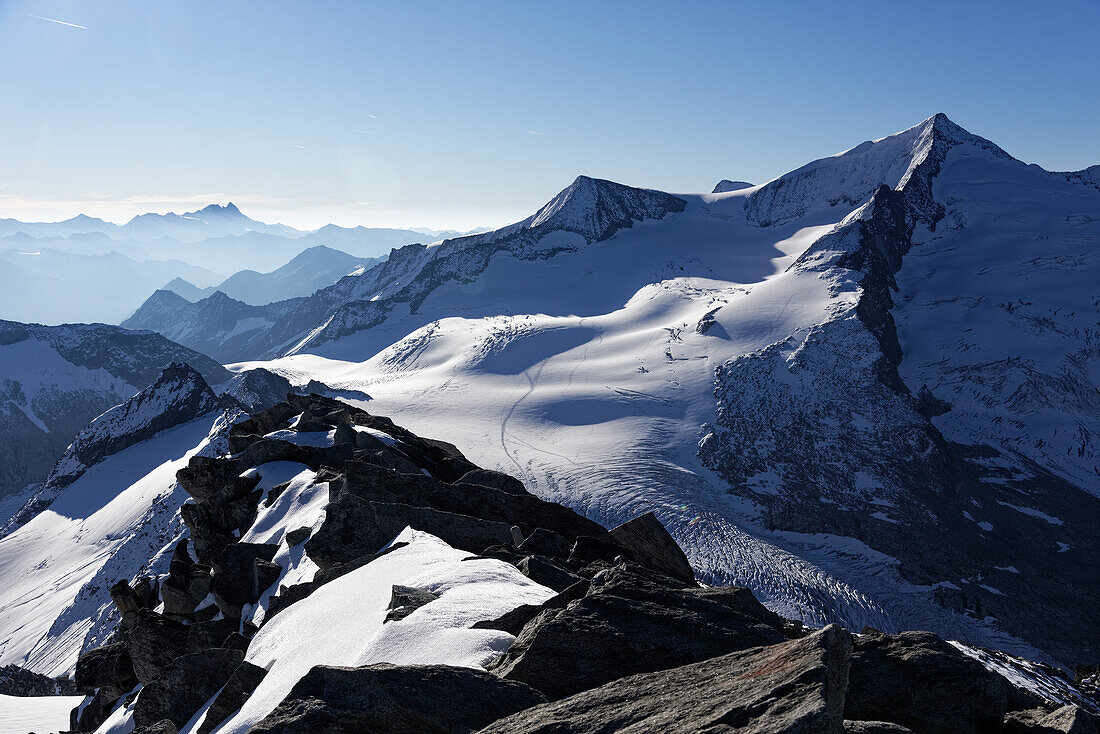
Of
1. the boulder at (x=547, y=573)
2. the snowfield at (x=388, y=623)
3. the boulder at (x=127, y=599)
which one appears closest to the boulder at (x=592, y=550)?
the boulder at (x=547, y=573)

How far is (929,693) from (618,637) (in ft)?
14.7

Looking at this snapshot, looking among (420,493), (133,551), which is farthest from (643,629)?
(133,551)

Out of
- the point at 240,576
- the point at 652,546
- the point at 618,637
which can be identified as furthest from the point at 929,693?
the point at 240,576

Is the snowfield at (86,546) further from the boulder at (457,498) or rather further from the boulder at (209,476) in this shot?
the boulder at (457,498)

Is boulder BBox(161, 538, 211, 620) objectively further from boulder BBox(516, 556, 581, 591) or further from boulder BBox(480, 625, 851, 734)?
boulder BBox(480, 625, 851, 734)

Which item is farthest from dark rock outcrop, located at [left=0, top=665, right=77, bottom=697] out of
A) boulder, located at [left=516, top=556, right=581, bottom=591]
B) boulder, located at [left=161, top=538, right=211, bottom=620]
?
boulder, located at [left=516, top=556, right=581, bottom=591]

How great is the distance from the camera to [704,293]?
180m

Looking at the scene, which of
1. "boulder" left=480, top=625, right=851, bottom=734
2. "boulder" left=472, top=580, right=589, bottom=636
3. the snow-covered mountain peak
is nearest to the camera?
"boulder" left=480, top=625, right=851, bottom=734

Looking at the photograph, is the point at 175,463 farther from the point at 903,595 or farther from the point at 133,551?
the point at 903,595

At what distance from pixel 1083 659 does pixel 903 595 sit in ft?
66.7

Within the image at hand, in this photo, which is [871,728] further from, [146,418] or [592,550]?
[146,418]

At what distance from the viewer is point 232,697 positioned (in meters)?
13.5

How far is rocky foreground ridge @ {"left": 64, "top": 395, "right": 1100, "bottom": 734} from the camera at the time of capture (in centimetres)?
772

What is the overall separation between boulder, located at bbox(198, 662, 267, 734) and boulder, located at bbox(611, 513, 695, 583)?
36.6 feet
